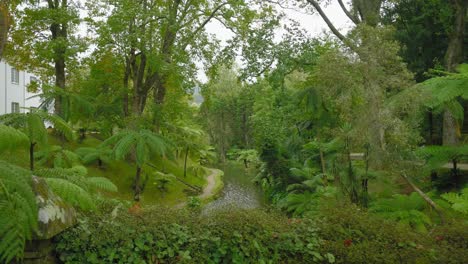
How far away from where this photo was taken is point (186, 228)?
4.25 m

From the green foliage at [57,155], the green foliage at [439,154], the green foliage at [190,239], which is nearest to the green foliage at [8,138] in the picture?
the green foliage at [190,239]

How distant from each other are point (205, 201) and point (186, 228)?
452 inches

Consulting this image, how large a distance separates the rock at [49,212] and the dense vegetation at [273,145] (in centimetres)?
6

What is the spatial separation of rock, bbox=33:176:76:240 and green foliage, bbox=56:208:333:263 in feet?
0.57

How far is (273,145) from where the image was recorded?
466 inches

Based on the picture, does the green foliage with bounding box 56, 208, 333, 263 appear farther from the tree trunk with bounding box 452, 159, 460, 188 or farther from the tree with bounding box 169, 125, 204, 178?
the tree with bounding box 169, 125, 204, 178

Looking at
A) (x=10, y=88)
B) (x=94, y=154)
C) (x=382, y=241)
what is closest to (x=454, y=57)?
(x=382, y=241)

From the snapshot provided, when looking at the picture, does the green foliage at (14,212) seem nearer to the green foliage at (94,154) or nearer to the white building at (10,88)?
the green foliage at (94,154)

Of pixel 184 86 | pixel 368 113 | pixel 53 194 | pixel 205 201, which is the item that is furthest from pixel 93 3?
pixel 53 194

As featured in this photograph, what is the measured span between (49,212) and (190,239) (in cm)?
138

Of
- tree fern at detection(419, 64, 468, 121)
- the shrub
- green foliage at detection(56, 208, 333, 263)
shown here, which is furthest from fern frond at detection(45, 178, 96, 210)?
tree fern at detection(419, 64, 468, 121)

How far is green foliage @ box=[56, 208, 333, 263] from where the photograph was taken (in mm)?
3807

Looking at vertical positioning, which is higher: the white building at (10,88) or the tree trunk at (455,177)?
the white building at (10,88)

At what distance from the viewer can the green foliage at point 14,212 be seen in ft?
9.07
